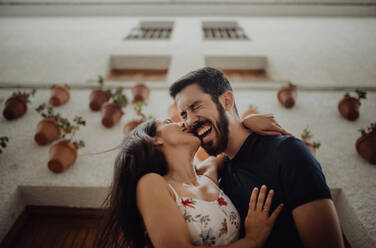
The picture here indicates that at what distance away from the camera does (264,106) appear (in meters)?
3.06

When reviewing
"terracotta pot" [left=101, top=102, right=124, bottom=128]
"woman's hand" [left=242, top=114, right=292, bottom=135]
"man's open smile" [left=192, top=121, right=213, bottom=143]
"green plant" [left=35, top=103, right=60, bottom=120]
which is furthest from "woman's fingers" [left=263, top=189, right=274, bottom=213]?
"green plant" [left=35, top=103, right=60, bottom=120]

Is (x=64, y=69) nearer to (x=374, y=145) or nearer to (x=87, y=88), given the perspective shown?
(x=87, y=88)

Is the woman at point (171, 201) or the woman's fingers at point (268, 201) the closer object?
the woman at point (171, 201)

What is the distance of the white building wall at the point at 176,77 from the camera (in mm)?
1978

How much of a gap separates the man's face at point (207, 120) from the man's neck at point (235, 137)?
38mm

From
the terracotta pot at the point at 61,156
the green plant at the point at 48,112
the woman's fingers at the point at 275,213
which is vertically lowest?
the woman's fingers at the point at 275,213

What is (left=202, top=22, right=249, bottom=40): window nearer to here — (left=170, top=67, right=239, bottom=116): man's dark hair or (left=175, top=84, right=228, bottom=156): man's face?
(left=170, top=67, right=239, bottom=116): man's dark hair

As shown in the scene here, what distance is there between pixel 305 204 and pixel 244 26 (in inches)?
231

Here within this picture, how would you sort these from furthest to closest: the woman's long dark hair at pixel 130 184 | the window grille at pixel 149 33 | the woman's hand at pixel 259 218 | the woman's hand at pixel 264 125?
the window grille at pixel 149 33, the woman's hand at pixel 264 125, the woman's long dark hair at pixel 130 184, the woman's hand at pixel 259 218

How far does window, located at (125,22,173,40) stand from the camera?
5448 millimetres

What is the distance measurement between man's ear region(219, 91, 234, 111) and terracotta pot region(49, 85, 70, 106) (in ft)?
8.76

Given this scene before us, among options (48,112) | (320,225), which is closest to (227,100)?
(320,225)

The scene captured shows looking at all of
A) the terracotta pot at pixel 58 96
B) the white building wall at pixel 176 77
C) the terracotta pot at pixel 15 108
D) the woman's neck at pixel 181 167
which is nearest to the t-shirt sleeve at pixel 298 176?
the woman's neck at pixel 181 167

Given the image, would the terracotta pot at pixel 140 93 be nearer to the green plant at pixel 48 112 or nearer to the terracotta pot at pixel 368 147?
the green plant at pixel 48 112
